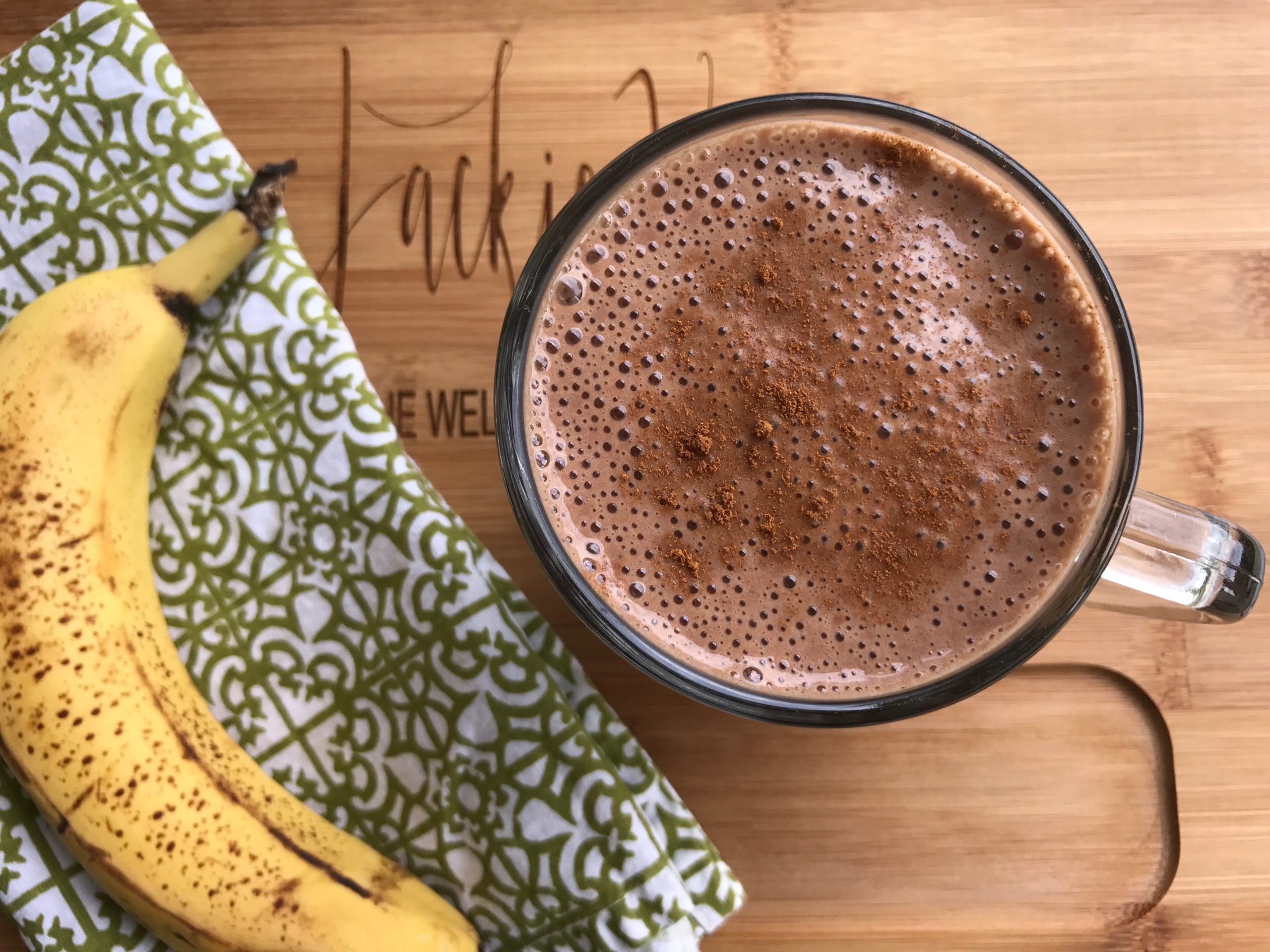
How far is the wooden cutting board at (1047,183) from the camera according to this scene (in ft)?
3.68

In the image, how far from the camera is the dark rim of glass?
0.88m

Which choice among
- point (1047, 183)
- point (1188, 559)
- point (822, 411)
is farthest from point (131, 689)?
point (1047, 183)

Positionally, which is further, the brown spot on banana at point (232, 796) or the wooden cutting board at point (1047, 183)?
the wooden cutting board at point (1047, 183)

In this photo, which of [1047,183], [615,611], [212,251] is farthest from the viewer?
[1047,183]

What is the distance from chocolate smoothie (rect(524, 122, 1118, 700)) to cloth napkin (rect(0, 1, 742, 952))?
21cm

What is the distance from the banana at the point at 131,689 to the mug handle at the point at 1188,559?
0.79 m

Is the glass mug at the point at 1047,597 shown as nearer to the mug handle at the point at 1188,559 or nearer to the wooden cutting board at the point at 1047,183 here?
the mug handle at the point at 1188,559

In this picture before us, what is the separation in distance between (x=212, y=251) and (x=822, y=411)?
0.67 m

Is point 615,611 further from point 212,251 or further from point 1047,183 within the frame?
point 1047,183

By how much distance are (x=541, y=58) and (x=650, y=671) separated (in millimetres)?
752

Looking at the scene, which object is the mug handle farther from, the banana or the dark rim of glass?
the banana

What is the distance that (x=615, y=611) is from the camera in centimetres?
91

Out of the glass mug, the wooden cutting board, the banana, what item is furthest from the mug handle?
the banana

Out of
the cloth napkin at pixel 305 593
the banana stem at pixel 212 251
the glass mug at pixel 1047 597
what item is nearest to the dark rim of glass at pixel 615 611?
the glass mug at pixel 1047 597
